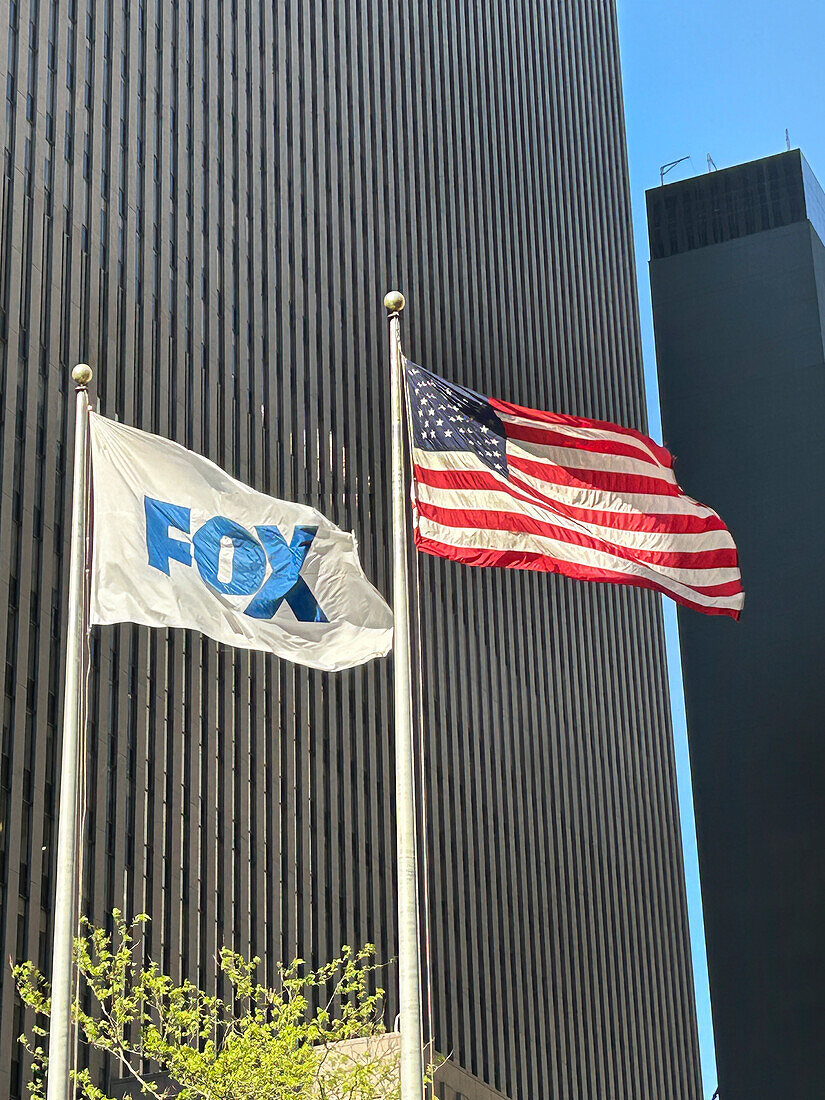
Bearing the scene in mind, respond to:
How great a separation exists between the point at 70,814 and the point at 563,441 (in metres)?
8.88

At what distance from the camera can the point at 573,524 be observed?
25922mm

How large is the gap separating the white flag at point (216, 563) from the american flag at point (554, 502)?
5.08 ft

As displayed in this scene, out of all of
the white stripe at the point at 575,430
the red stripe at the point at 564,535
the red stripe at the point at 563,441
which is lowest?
the red stripe at the point at 564,535

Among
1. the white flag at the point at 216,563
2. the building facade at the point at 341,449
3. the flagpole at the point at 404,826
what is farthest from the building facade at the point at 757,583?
the flagpole at the point at 404,826

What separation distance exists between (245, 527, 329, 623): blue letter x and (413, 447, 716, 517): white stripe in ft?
7.24

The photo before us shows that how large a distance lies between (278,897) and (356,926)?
6690 millimetres

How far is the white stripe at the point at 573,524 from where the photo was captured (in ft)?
82.8

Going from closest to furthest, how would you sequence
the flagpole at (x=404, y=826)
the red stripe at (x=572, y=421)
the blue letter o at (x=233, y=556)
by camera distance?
the flagpole at (x=404, y=826) → the blue letter o at (x=233, y=556) → the red stripe at (x=572, y=421)

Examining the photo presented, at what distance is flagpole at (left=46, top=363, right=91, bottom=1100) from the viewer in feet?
69.0

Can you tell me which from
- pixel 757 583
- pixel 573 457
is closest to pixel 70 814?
pixel 573 457

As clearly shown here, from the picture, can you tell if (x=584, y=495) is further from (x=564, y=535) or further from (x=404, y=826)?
(x=404, y=826)

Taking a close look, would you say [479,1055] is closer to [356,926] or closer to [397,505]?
[356,926]

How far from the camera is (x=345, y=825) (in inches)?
3182

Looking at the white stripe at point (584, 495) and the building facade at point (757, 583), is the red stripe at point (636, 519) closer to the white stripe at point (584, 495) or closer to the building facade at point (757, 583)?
the white stripe at point (584, 495)
